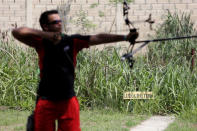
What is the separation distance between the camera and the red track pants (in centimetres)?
359

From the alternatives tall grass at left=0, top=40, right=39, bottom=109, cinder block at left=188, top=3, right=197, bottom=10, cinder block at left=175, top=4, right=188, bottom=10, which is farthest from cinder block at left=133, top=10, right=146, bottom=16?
tall grass at left=0, top=40, right=39, bottom=109

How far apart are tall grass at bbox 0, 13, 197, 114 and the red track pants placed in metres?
4.21

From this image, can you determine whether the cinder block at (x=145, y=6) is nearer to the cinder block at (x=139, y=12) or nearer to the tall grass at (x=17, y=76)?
the cinder block at (x=139, y=12)

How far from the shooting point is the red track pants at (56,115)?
359 centimetres

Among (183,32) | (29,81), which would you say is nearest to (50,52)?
(29,81)

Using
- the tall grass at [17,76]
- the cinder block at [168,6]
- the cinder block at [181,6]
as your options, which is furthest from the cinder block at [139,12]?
the tall grass at [17,76]

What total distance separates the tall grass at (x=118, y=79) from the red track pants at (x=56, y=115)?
166 inches

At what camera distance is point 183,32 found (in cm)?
951

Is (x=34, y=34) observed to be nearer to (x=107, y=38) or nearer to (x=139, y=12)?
(x=107, y=38)

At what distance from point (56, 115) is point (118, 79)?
15.0 ft

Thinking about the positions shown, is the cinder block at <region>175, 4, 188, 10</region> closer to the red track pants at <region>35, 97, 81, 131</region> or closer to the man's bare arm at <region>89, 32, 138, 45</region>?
the man's bare arm at <region>89, 32, 138, 45</region>

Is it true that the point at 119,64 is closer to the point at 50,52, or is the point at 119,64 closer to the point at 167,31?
the point at 167,31

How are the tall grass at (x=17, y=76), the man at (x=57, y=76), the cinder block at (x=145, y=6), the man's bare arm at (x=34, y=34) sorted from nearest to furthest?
the man's bare arm at (x=34, y=34)
the man at (x=57, y=76)
the tall grass at (x=17, y=76)
the cinder block at (x=145, y=6)

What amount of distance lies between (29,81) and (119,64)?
195 centimetres
